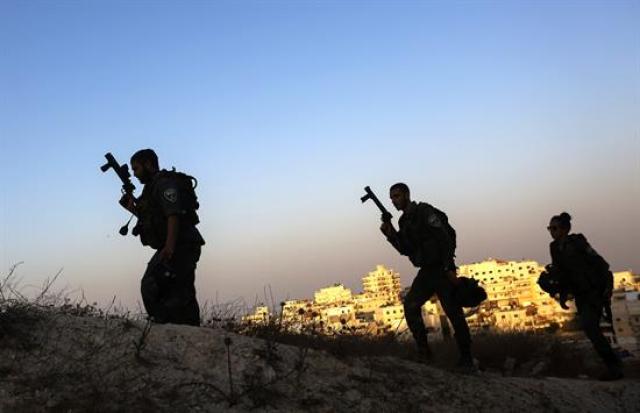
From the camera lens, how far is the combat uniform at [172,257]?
4.70m

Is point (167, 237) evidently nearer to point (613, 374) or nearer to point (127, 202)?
point (127, 202)

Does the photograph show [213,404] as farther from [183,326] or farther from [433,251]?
[433,251]

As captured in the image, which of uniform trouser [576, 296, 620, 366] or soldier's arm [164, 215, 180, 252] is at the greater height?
soldier's arm [164, 215, 180, 252]

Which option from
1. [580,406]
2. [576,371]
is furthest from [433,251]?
[576,371]

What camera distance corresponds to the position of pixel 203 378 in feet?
12.2

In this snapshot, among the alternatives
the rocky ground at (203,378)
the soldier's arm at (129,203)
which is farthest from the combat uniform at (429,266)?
the soldier's arm at (129,203)

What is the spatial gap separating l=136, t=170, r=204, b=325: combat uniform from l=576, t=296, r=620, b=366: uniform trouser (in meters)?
3.93

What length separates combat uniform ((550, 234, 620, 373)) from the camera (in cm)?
602

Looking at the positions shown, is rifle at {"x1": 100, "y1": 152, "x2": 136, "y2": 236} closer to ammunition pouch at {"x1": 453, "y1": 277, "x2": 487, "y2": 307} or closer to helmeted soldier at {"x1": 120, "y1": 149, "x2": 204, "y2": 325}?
helmeted soldier at {"x1": 120, "y1": 149, "x2": 204, "y2": 325}

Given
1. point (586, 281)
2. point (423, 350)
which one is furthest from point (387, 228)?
point (586, 281)

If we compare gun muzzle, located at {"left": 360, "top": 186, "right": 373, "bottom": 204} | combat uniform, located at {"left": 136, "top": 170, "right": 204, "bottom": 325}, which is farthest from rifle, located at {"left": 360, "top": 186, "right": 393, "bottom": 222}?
combat uniform, located at {"left": 136, "top": 170, "right": 204, "bottom": 325}

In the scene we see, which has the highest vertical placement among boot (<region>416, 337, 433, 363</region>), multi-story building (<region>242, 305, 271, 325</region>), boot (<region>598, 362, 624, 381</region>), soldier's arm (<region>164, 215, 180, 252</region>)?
soldier's arm (<region>164, 215, 180, 252</region>)

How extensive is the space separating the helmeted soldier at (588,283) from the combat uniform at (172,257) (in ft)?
12.4

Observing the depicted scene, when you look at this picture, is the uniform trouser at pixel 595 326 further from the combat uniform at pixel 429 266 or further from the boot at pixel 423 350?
the boot at pixel 423 350
